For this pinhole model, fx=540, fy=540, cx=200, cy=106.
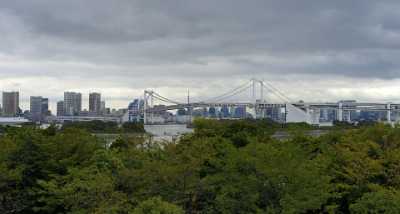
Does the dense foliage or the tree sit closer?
the tree

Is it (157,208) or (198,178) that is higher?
Answer: (198,178)

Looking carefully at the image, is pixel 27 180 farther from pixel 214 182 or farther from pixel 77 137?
pixel 214 182

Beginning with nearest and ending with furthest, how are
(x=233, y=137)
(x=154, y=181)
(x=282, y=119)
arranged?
(x=154, y=181), (x=233, y=137), (x=282, y=119)

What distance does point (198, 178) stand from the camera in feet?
56.1

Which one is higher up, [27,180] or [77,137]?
[77,137]

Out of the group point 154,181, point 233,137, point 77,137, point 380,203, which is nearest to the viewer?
point 380,203

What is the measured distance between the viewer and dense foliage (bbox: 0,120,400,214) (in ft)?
48.0

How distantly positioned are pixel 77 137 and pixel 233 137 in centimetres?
850

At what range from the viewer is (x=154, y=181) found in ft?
53.6

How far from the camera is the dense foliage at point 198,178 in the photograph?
14.6 meters

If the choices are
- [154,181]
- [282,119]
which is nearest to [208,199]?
[154,181]

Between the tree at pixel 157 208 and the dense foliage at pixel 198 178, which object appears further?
the dense foliage at pixel 198 178

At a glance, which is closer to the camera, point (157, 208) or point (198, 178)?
point (157, 208)

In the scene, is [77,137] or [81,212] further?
[77,137]
